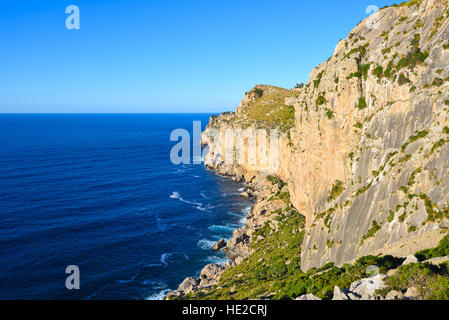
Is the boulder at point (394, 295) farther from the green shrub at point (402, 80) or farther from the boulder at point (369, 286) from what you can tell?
the green shrub at point (402, 80)

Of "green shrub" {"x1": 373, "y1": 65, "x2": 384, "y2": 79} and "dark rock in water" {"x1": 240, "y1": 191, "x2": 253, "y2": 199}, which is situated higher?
"green shrub" {"x1": 373, "y1": 65, "x2": 384, "y2": 79}

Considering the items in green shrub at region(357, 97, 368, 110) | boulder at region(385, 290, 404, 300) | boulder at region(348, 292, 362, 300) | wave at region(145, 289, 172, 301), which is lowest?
wave at region(145, 289, 172, 301)

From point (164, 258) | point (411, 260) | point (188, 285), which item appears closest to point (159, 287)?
point (188, 285)

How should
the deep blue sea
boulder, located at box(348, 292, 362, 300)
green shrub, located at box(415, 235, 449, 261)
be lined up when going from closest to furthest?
boulder, located at box(348, 292, 362, 300) < green shrub, located at box(415, 235, 449, 261) < the deep blue sea

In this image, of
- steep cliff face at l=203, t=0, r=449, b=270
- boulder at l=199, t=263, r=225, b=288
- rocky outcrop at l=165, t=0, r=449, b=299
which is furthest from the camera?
boulder at l=199, t=263, r=225, b=288

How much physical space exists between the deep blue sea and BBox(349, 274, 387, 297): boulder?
36453mm

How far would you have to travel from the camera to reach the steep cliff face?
25984mm

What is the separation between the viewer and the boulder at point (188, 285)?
→ 45822 mm

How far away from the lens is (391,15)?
38250 mm

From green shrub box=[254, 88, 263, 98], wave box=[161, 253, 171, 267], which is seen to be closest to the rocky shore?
wave box=[161, 253, 171, 267]

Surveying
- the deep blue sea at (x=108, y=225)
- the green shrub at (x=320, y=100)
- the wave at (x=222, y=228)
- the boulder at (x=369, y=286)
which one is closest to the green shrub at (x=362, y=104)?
the green shrub at (x=320, y=100)

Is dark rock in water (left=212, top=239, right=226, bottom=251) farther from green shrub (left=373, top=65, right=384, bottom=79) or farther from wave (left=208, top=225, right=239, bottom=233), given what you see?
green shrub (left=373, top=65, right=384, bottom=79)

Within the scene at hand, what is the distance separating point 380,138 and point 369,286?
63.6 ft
